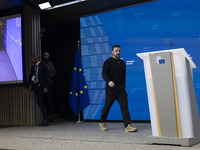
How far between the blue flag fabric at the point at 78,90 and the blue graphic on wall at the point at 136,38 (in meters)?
0.21

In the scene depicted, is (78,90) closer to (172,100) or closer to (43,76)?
(43,76)

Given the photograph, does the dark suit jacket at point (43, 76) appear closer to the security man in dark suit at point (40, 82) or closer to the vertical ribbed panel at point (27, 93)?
the security man in dark suit at point (40, 82)

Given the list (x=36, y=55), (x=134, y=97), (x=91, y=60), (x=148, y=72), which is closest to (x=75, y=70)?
(x=91, y=60)

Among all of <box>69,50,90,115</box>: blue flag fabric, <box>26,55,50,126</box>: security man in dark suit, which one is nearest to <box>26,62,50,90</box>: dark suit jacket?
<box>26,55,50,126</box>: security man in dark suit

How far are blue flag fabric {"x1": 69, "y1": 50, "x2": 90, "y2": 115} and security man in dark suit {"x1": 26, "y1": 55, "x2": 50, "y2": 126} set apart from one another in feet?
2.22

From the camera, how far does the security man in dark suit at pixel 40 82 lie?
538 centimetres

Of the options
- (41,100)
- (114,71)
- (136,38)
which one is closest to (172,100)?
(114,71)

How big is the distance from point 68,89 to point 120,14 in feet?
6.99

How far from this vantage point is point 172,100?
9.43 feet

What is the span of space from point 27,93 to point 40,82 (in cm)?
69

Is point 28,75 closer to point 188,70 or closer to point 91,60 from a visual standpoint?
point 91,60

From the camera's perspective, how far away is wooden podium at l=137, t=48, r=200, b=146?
2828 mm

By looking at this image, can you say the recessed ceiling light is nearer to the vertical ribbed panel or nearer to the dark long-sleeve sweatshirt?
the vertical ribbed panel

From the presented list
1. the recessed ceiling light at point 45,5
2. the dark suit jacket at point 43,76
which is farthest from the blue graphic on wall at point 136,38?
the dark suit jacket at point 43,76
